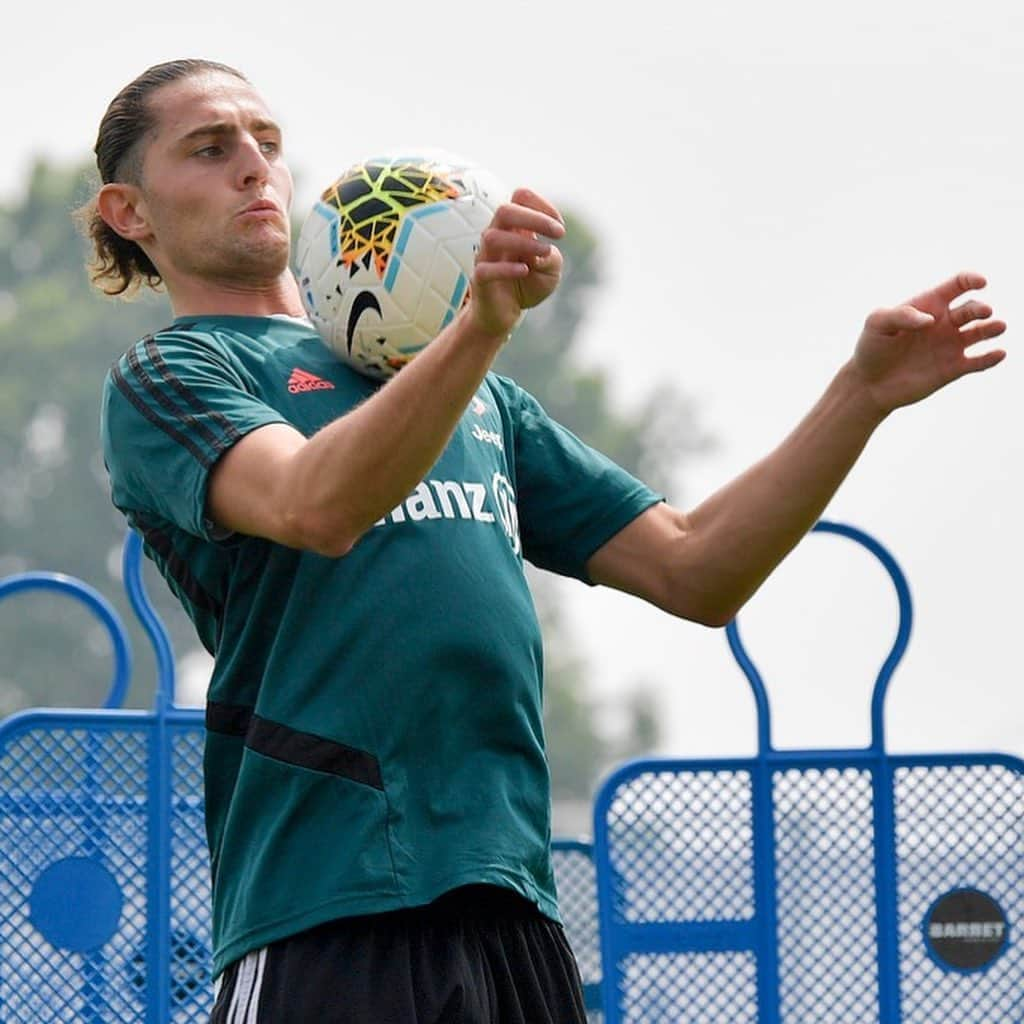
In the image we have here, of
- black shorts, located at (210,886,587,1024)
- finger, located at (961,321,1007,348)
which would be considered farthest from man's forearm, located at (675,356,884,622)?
black shorts, located at (210,886,587,1024)

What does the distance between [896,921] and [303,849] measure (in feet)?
8.40

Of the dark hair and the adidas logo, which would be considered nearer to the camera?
the adidas logo

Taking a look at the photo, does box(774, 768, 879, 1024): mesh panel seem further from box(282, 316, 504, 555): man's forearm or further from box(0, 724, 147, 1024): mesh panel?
box(282, 316, 504, 555): man's forearm

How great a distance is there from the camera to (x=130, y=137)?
356 cm

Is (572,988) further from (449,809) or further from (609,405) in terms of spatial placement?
(609,405)

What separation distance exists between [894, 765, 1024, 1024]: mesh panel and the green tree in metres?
34.4

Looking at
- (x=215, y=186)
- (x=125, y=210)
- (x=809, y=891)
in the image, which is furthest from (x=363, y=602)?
(x=809, y=891)

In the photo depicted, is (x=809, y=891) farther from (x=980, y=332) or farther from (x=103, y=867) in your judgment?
(x=980, y=332)

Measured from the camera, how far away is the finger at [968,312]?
313 centimetres

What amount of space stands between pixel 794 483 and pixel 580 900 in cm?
274

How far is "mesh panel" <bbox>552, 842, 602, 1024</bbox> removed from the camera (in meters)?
5.73

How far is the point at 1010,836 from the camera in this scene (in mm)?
5312

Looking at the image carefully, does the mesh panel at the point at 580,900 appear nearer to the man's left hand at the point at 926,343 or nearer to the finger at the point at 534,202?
the man's left hand at the point at 926,343

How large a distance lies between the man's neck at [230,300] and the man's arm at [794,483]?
0.65 m
